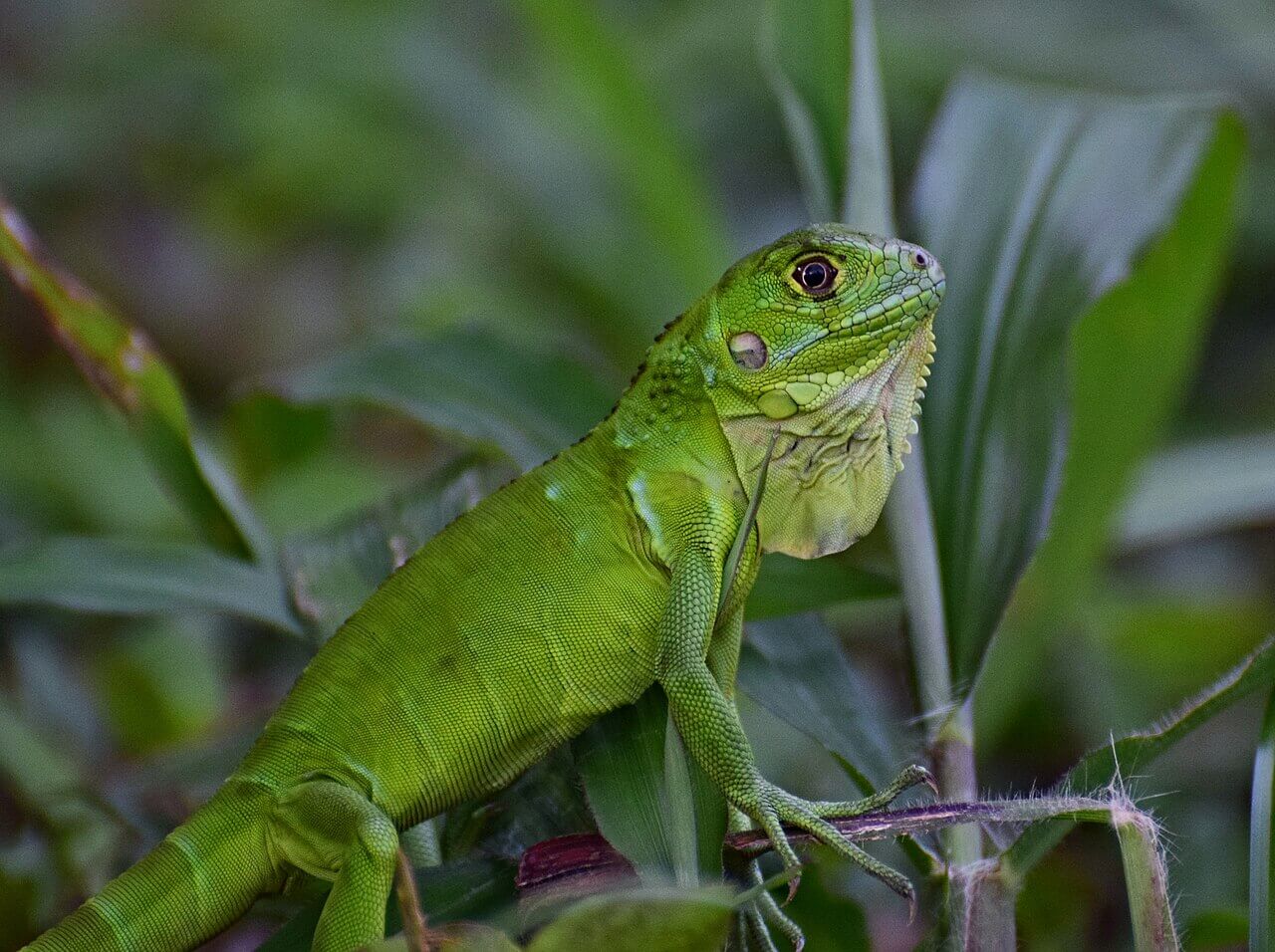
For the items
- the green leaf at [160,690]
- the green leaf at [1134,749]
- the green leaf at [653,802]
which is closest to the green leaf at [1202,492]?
the green leaf at [1134,749]

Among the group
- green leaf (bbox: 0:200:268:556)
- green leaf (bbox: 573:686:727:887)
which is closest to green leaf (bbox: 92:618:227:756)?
green leaf (bbox: 0:200:268:556)

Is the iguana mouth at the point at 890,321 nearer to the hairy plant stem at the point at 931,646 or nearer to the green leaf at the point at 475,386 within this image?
the hairy plant stem at the point at 931,646

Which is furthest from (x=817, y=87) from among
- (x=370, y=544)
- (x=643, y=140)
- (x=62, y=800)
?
(x=62, y=800)

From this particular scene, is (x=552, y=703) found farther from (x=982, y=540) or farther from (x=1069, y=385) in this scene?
(x=1069, y=385)

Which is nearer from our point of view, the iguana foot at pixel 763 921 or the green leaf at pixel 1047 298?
the iguana foot at pixel 763 921

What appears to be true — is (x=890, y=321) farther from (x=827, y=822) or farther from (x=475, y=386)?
(x=475, y=386)

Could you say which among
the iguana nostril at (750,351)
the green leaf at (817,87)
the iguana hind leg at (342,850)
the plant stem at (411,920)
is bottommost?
the iguana hind leg at (342,850)

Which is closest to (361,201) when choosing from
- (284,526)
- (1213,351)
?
(284,526)
